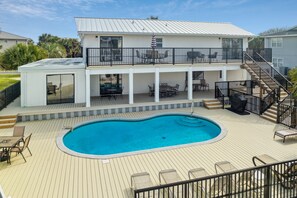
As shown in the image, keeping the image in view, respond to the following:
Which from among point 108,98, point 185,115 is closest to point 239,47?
point 185,115

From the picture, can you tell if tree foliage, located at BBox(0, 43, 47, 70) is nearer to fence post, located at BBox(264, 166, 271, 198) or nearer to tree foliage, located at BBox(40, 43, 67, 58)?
tree foliage, located at BBox(40, 43, 67, 58)

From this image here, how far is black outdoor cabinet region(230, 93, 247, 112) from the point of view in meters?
17.2

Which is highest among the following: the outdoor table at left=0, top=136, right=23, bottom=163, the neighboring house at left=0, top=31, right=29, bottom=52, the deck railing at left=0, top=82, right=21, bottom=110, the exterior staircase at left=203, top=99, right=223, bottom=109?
the neighboring house at left=0, top=31, right=29, bottom=52

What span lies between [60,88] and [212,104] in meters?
11.9

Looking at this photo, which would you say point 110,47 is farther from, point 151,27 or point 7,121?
point 7,121

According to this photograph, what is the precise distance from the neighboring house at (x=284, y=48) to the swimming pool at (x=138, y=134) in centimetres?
2032

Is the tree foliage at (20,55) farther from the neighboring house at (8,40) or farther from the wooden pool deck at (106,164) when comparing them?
the wooden pool deck at (106,164)

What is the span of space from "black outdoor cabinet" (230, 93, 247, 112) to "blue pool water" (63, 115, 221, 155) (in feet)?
10.4

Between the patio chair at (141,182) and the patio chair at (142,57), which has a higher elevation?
the patio chair at (142,57)

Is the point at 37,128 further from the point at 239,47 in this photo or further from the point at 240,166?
the point at 239,47

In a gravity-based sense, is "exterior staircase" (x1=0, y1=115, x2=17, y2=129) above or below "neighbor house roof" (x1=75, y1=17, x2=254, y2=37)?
below

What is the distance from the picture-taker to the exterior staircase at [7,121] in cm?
1429

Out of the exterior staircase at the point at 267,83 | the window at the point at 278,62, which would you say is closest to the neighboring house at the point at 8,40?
the window at the point at 278,62

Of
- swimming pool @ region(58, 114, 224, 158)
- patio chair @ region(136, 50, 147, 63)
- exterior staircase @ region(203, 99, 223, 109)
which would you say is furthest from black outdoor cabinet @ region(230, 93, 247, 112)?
patio chair @ region(136, 50, 147, 63)
